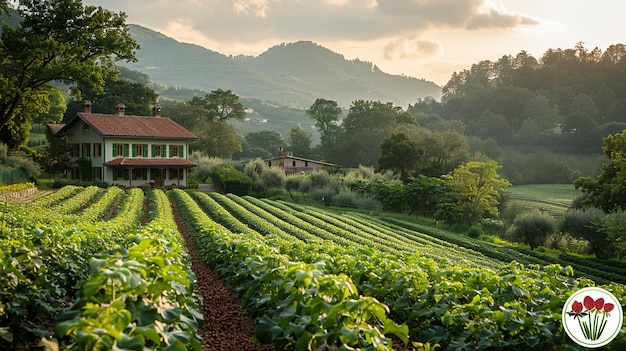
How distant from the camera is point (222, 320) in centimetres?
881

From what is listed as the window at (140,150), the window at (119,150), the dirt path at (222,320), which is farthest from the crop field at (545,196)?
the dirt path at (222,320)

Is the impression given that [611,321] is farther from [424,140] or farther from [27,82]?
[424,140]

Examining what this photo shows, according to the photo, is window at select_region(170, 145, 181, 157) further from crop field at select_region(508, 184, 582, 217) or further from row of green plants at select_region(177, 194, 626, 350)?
row of green plants at select_region(177, 194, 626, 350)

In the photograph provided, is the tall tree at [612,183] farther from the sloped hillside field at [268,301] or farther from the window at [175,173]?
the window at [175,173]

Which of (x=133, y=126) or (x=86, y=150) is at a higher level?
(x=133, y=126)

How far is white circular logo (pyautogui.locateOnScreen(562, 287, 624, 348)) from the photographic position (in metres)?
5.57

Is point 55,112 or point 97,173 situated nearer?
point 97,173

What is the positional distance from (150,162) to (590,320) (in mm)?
47786

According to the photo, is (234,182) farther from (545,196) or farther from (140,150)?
(545,196)

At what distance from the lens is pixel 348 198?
49.8m

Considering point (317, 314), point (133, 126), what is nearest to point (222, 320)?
point (317, 314)

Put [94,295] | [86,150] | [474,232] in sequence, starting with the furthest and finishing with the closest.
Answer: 1. [86,150]
2. [474,232]
3. [94,295]

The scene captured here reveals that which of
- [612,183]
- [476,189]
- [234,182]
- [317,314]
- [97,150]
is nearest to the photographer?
[317,314]

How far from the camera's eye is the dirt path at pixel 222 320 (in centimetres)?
750
